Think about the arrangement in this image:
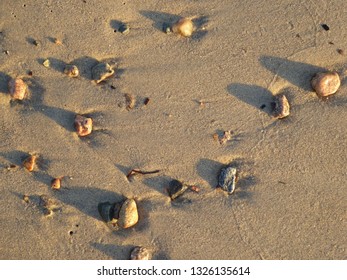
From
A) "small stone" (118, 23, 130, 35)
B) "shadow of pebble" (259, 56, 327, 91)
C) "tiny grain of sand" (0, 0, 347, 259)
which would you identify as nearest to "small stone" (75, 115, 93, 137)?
"tiny grain of sand" (0, 0, 347, 259)

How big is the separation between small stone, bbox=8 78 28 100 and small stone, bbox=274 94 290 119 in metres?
2.79

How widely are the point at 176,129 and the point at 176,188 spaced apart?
65cm

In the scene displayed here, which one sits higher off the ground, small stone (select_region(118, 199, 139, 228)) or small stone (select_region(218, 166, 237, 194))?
small stone (select_region(218, 166, 237, 194))

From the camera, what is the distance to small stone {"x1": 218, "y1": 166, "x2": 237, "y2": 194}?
4.23 m

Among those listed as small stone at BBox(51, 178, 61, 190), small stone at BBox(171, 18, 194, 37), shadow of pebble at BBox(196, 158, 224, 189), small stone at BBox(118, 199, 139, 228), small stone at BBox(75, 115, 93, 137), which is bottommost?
small stone at BBox(118, 199, 139, 228)

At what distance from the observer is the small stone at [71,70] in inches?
169

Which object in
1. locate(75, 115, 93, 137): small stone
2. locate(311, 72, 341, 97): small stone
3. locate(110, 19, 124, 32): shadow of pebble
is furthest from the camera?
locate(110, 19, 124, 32): shadow of pebble

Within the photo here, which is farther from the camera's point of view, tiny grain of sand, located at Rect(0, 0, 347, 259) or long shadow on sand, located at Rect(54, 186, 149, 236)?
long shadow on sand, located at Rect(54, 186, 149, 236)

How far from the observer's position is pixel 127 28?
4312 millimetres

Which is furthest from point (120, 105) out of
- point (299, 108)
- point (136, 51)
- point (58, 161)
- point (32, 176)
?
point (299, 108)

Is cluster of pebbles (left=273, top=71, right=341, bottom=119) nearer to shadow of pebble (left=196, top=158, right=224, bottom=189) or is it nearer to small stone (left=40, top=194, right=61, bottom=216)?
shadow of pebble (left=196, top=158, right=224, bottom=189)

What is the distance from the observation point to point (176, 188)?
14.1 feet

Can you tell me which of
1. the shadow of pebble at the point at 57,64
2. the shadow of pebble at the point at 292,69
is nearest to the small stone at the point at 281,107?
the shadow of pebble at the point at 292,69
